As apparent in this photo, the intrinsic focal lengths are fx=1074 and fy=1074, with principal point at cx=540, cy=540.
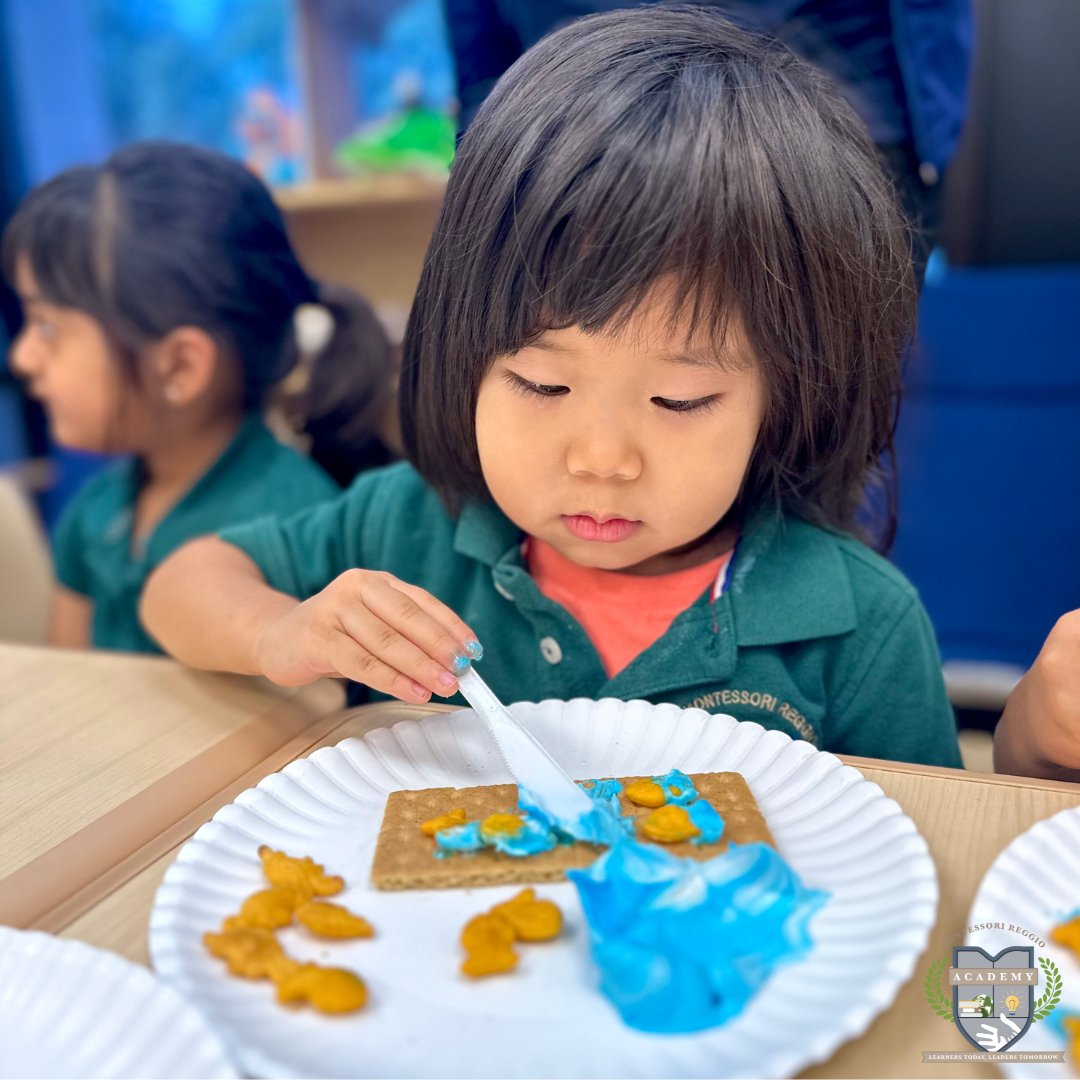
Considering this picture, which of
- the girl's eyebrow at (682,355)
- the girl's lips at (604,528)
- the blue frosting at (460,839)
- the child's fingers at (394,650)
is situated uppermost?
the girl's eyebrow at (682,355)

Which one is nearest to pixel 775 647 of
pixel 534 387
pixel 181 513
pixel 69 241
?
pixel 534 387

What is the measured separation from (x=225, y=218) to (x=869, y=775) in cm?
110

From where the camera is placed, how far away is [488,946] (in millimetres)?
471

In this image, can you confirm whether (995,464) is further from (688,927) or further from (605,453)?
(688,927)

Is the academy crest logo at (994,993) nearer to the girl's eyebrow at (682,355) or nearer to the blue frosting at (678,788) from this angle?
the blue frosting at (678,788)

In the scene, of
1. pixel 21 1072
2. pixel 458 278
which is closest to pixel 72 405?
pixel 458 278

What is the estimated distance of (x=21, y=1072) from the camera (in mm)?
421

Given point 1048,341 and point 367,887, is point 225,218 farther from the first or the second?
point 1048,341

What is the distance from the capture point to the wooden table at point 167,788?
50 centimetres

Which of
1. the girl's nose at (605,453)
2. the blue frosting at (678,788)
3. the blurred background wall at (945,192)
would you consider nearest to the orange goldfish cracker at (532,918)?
the blue frosting at (678,788)

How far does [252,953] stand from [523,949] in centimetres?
12

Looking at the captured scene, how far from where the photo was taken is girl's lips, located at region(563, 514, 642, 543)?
78 cm

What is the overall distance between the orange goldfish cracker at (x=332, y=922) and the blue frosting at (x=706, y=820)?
17 centimetres

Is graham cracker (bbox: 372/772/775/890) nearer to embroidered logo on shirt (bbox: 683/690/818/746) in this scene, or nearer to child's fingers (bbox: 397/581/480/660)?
child's fingers (bbox: 397/581/480/660)
